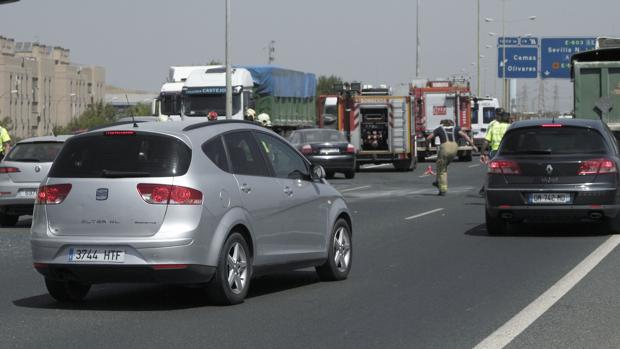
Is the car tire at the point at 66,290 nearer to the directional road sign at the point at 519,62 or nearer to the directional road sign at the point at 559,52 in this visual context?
the directional road sign at the point at 559,52

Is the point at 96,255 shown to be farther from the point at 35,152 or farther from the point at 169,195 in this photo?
the point at 35,152

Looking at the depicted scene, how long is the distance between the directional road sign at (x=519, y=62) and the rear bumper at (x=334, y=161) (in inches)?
1474

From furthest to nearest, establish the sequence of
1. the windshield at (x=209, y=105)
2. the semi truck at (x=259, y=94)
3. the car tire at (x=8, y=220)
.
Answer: the semi truck at (x=259, y=94), the windshield at (x=209, y=105), the car tire at (x=8, y=220)

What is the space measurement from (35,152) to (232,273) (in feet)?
35.7

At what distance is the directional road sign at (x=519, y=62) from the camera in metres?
71.4

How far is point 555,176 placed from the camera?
1681 cm

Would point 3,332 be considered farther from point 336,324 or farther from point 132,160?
point 336,324

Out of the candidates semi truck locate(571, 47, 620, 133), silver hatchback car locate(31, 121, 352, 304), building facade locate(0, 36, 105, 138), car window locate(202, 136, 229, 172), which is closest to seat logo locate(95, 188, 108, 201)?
silver hatchback car locate(31, 121, 352, 304)

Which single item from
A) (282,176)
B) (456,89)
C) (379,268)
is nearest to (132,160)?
(282,176)

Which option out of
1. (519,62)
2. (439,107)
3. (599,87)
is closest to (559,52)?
(519,62)

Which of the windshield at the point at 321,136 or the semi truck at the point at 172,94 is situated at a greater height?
the semi truck at the point at 172,94

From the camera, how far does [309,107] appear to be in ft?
168

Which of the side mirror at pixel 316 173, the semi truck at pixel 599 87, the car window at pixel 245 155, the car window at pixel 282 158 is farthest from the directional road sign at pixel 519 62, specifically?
the car window at pixel 245 155

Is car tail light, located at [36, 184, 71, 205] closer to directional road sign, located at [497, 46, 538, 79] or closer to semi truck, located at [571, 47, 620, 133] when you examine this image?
semi truck, located at [571, 47, 620, 133]
